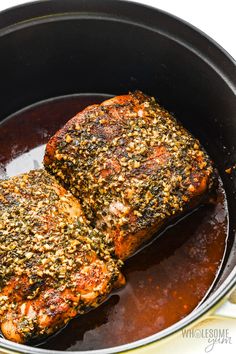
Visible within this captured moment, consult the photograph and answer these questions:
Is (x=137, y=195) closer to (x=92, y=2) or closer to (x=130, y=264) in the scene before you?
(x=130, y=264)

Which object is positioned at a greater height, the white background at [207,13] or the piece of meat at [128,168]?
the white background at [207,13]

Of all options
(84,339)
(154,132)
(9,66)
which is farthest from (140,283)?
(9,66)

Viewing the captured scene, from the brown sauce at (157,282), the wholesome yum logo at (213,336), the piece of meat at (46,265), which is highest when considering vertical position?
the piece of meat at (46,265)

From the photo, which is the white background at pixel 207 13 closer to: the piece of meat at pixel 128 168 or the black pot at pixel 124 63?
the black pot at pixel 124 63

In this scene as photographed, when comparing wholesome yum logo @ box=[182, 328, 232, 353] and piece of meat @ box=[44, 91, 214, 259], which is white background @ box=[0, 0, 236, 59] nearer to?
piece of meat @ box=[44, 91, 214, 259]

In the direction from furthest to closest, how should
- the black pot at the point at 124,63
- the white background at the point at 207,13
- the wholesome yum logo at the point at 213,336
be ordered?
1. the white background at the point at 207,13
2. the black pot at the point at 124,63
3. the wholesome yum logo at the point at 213,336

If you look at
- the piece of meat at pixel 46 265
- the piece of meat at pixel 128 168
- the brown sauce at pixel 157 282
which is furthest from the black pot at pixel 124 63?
the piece of meat at pixel 46 265

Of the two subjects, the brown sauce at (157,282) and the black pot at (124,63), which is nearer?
the brown sauce at (157,282)
